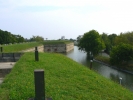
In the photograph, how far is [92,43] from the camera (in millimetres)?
42875

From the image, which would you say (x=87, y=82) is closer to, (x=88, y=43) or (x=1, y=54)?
(x=1, y=54)

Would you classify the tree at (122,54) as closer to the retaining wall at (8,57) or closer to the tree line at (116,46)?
the tree line at (116,46)

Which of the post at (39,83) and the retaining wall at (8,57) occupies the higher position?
the post at (39,83)

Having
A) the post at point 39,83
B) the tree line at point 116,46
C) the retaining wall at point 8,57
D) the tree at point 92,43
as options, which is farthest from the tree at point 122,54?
the post at point 39,83

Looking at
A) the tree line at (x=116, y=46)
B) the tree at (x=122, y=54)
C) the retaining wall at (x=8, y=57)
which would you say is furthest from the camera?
the tree line at (x=116, y=46)

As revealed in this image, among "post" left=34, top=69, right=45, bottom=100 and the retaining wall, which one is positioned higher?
"post" left=34, top=69, right=45, bottom=100

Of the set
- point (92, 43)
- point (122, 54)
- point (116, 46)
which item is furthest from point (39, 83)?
point (92, 43)

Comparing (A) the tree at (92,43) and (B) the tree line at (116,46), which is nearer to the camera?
(B) the tree line at (116,46)

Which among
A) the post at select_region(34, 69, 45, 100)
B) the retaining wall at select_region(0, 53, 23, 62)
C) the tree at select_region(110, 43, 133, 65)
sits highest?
the post at select_region(34, 69, 45, 100)

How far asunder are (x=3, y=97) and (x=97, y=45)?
126 ft

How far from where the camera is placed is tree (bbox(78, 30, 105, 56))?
41.8 meters

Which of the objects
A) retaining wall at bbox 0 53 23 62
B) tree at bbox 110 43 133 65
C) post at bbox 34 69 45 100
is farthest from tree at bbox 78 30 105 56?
post at bbox 34 69 45 100

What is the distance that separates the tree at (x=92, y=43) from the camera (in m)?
41.8

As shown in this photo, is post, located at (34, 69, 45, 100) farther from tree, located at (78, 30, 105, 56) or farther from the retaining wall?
tree, located at (78, 30, 105, 56)
